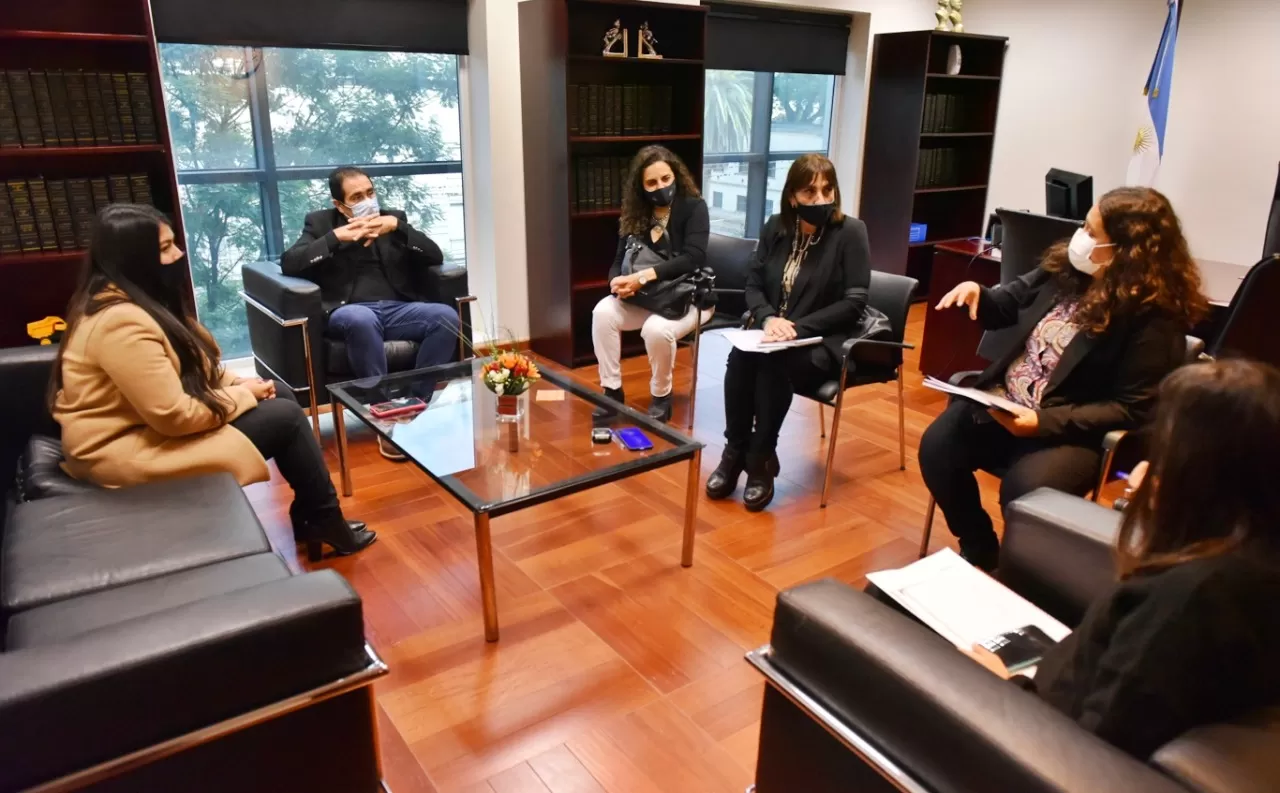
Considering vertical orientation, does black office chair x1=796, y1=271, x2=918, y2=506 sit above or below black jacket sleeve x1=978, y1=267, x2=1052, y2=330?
below

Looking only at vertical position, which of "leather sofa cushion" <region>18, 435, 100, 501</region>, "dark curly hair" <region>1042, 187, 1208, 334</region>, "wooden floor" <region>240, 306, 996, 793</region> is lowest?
"wooden floor" <region>240, 306, 996, 793</region>

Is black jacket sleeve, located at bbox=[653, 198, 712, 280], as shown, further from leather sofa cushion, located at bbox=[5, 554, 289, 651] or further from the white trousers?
leather sofa cushion, located at bbox=[5, 554, 289, 651]

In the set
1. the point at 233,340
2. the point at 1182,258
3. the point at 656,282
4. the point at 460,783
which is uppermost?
the point at 1182,258

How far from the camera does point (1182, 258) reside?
7.08ft

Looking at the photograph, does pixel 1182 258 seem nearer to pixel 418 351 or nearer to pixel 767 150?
pixel 418 351

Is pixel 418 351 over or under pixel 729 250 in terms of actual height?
under

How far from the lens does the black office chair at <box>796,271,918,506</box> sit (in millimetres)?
2961

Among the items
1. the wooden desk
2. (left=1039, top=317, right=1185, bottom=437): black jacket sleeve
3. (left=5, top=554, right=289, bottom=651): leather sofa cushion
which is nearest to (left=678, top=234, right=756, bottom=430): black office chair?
the wooden desk

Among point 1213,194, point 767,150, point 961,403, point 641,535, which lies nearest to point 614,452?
point 641,535

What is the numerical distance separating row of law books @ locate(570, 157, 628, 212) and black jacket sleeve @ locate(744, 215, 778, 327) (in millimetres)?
1363

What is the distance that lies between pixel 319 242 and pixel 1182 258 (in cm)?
299

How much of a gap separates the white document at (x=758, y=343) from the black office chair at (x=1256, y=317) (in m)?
1.24

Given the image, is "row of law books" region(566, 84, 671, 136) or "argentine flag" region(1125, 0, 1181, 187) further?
"argentine flag" region(1125, 0, 1181, 187)

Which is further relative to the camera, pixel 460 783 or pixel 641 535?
pixel 641 535
